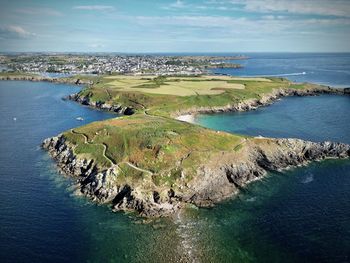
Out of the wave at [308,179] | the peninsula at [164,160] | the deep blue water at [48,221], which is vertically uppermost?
the peninsula at [164,160]

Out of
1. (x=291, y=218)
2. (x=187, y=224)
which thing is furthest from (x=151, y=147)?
(x=291, y=218)

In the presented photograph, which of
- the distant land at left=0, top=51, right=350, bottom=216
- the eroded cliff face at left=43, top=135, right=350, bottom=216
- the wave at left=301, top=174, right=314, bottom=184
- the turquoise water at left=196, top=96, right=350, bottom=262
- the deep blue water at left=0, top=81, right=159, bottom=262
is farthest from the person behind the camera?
the wave at left=301, top=174, right=314, bottom=184

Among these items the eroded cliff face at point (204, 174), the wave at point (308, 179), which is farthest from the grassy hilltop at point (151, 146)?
the wave at point (308, 179)

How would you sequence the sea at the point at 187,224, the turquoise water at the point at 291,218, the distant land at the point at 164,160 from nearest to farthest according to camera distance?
1. the turquoise water at the point at 291,218
2. the sea at the point at 187,224
3. the distant land at the point at 164,160

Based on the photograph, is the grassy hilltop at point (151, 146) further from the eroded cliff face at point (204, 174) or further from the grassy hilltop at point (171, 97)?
the grassy hilltop at point (171, 97)

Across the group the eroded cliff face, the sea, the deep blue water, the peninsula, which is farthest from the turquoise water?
the deep blue water

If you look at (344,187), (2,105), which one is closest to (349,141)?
(344,187)

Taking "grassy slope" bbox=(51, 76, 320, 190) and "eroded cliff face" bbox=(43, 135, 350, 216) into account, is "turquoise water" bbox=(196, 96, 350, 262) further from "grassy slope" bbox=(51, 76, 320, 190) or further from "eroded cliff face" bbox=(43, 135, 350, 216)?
"grassy slope" bbox=(51, 76, 320, 190)

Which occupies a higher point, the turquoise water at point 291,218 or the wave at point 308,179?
the wave at point 308,179

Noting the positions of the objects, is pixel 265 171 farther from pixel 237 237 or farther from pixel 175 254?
pixel 175 254
